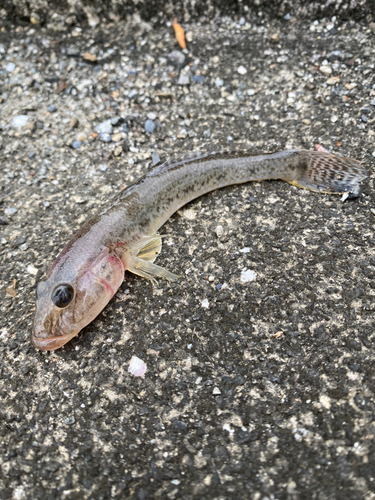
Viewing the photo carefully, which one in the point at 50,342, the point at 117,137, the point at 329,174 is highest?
the point at 117,137

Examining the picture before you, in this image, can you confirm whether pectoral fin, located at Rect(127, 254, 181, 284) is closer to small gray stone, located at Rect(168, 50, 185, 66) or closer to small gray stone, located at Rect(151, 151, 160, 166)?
small gray stone, located at Rect(151, 151, 160, 166)

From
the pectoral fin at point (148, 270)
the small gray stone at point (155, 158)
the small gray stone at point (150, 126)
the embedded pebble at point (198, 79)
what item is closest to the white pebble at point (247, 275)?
the pectoral fin at point (148, 270)

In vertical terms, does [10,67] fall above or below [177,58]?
above

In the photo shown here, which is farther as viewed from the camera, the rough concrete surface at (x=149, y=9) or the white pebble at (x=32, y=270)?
the rough concrete surface at (x=149, y=9)

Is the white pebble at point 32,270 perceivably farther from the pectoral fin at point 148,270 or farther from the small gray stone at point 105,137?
the small gray stone at point 105,137

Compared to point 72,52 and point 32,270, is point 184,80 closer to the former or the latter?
point 72,52

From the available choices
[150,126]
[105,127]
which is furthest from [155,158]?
[105,127]

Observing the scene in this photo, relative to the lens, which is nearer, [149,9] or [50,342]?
[50,342]
